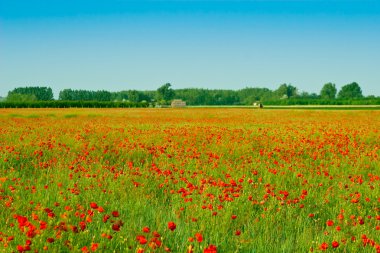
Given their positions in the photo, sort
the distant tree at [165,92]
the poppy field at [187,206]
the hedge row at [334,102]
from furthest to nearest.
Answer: the distant tree at [165,92] < the hedge row at [334,102] < the poppy field at [187,206]

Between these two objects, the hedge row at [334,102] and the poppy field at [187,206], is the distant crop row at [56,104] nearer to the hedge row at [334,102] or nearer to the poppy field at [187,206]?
the hedge row at [334,102]

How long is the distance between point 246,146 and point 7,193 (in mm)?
7519

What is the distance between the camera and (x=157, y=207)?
19.6 feet

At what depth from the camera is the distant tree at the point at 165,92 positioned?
179250 millimetres

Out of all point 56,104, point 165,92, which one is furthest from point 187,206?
Result: point 165,92

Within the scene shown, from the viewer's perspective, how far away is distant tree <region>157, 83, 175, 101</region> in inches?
7057

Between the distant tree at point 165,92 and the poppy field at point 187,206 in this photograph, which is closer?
the poppy field at point 187,206

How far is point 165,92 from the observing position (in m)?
179

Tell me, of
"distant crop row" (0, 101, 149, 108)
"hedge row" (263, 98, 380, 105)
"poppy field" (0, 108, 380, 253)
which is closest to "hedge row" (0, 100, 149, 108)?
"distant crop row" (0, 101, 149, 108)

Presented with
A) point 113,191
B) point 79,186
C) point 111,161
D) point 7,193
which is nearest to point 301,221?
point 113,191

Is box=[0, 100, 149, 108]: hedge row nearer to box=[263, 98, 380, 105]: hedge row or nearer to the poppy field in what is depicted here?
box=[263, 98, 380, 105]: hedge row

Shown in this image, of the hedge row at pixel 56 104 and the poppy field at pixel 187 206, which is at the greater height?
the hedge row at pixel 56 104

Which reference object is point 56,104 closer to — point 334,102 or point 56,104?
point 56,104

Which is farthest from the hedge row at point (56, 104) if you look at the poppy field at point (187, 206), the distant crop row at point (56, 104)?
the poppy field at point (187, 206)
